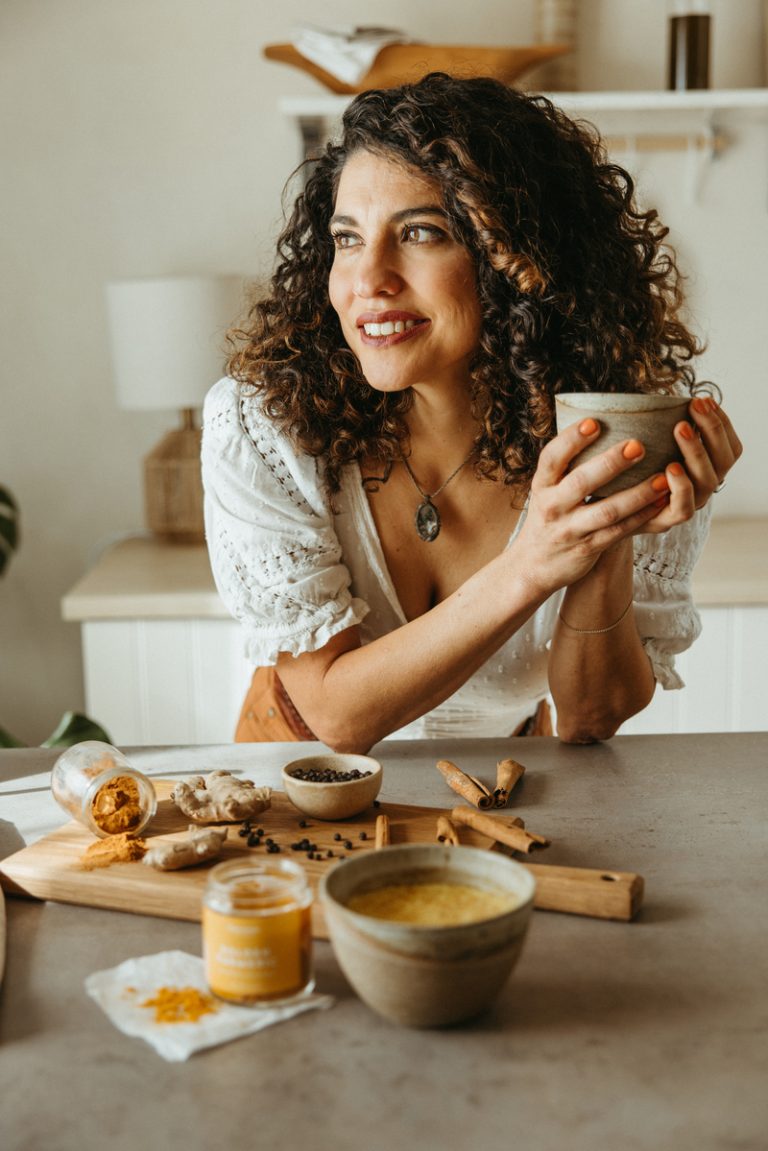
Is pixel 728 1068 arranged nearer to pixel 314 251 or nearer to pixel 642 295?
pixel 642 295

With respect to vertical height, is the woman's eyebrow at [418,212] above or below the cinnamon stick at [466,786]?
above

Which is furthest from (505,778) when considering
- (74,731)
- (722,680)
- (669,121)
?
(669,121)

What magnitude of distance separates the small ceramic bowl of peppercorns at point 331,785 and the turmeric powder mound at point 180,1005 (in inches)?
11.1

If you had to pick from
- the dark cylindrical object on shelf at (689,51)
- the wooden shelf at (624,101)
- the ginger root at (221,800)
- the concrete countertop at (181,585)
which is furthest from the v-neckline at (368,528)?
the dark cylindrical object on shelf at (689,51)

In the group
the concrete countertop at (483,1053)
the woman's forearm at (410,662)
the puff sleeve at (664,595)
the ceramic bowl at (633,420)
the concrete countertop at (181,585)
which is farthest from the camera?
the concrete countertop at (181,585)

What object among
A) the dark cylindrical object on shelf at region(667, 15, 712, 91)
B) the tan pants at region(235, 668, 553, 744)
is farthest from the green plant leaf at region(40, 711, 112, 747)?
the dark cylindrical object on shelf at region(667, 15, 712, 91)

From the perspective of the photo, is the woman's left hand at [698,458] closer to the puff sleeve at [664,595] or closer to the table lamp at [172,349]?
the puff sleeve at [664,595]

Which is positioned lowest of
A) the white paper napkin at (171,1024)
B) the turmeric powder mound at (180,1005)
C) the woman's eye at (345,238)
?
the white paper napkin at (171,1024)

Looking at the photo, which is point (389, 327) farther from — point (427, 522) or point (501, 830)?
point (501, 830)

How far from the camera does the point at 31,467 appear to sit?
120 inches

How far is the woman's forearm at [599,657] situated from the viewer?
1402mm

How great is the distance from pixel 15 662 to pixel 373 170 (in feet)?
6.74

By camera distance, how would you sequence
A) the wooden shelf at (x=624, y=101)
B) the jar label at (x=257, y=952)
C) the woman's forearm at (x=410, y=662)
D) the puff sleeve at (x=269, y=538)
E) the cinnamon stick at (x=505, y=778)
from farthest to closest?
the wooden shelf at (x=624, y=101) < the puff sleeve at (x=269, y=538) < the woman's forearm at (x=410, y=662) < the cinnamon stick at (x=505, y=778) < the jar label at (x=257, y=952)

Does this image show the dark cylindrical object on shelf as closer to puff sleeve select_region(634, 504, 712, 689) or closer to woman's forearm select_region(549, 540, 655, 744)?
puff sleeve select_region(634, 504, 712, 689)
